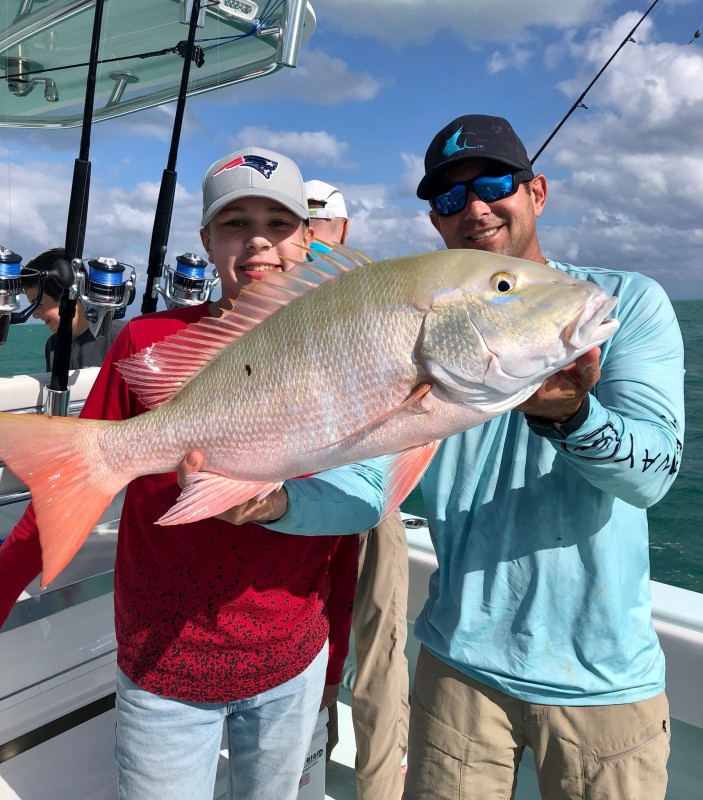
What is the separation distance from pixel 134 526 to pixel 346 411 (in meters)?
0.82

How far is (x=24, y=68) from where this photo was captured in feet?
12.7

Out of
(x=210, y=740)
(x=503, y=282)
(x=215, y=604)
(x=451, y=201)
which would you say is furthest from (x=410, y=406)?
(x=210, y=740)

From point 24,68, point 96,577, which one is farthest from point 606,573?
point 24,68

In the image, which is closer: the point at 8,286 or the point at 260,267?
the point at 260,267

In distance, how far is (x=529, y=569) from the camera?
1855 millimetres

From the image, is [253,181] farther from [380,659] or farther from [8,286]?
[380,659]

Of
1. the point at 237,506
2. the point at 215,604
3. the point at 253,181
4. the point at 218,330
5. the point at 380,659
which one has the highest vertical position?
the point at 253,181

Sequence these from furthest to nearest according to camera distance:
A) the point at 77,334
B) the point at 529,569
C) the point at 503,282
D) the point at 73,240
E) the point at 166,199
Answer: the point at 77,334, the point at 166,199, the point at 73,240, the point at 529,569, the point at 503,282

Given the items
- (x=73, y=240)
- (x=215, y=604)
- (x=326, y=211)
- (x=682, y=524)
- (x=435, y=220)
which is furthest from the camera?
(x=682, y=524)

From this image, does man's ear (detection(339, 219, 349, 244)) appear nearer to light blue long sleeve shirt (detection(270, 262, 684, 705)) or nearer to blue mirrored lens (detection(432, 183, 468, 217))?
blue mirrored lens (detection(432, 183, 468, 217))

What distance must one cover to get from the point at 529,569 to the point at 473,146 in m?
1.29

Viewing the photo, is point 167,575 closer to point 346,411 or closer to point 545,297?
point 346,411

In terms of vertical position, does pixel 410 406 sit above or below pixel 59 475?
above

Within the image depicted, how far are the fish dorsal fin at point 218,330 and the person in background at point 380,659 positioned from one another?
3.76 feet
